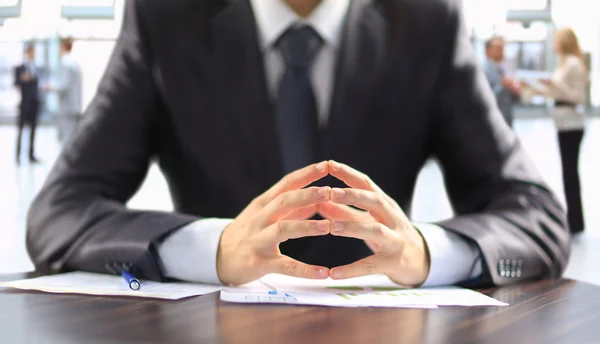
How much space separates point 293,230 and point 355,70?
537mm

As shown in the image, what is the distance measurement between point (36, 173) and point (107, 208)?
7.61 meters

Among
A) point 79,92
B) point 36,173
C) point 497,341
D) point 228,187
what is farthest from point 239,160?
point 79,92

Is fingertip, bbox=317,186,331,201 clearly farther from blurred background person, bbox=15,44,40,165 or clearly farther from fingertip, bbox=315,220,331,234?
blurred background person, bbox=15,44,40,165

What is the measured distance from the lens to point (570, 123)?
4723 millimetres

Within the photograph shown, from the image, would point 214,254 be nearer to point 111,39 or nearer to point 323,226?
point 323,226

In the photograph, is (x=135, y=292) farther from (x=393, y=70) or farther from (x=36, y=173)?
(x=36, y=173)

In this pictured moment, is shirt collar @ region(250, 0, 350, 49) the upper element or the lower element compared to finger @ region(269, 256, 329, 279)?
upper

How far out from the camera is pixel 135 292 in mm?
→ 878

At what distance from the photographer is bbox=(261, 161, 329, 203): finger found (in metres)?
0.91

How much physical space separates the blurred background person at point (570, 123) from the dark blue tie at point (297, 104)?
12.4ft

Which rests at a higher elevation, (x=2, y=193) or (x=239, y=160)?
(x=239, y=160)

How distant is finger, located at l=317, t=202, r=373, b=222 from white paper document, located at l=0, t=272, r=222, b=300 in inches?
7.0

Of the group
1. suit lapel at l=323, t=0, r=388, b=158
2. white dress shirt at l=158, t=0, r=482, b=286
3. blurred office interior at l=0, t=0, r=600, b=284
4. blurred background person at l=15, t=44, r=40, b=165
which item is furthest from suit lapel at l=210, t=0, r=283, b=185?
blurred background person at l=15, t=44, r=40, b=165

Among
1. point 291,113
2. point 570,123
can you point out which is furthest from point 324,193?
point 570,123
